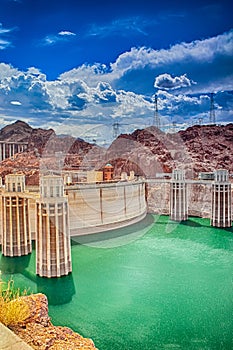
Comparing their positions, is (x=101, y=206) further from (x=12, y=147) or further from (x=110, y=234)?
(x=12, y=147)

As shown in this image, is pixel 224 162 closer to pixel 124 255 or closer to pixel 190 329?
pixel 124 255

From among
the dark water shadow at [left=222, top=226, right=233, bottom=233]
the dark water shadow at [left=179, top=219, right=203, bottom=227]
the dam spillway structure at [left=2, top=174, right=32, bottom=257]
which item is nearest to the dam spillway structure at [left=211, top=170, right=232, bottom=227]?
the dark water shadow at [left=222, top=226, right=233, bottom=233]

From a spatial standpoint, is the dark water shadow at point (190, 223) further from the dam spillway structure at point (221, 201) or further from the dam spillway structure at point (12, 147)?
the dam spillway structure at point (12, 147)

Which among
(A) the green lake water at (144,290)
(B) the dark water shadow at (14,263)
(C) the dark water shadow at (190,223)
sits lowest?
(A) the green lake water at (144,290)

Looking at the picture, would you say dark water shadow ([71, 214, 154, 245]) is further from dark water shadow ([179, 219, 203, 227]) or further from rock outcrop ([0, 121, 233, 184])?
rock outcrop ([0, 121, 233, 184])

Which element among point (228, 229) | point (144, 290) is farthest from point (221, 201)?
point (144, 290)

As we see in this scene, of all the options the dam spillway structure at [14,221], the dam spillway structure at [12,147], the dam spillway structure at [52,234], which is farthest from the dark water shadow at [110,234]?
the dam spillway structure at [12,147]
